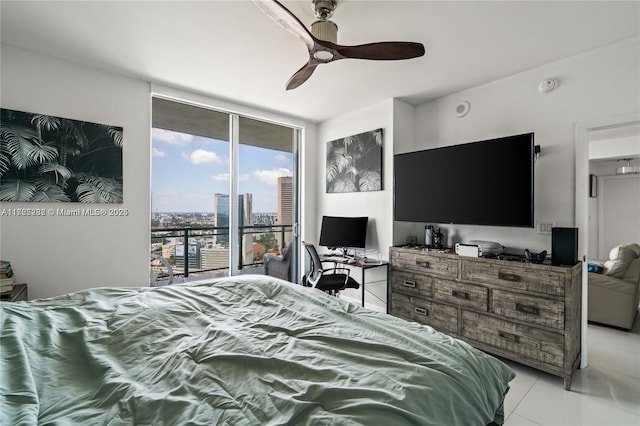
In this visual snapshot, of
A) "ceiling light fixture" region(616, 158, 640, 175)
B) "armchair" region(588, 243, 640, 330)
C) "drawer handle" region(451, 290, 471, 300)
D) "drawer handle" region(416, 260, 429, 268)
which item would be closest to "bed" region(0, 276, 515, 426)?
"drawer handle" region(451, 290, 471, 300)

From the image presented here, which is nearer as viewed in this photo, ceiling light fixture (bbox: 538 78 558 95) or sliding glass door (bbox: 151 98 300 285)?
ceiling light fixture (bbox: 538 78 558 95)

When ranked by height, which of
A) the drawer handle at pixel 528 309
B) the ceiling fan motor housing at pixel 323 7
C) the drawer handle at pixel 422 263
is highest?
the ceiling fan motor housing at pixel 323 7

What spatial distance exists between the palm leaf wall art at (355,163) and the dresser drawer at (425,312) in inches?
53.4

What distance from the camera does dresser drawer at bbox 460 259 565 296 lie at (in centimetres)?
222

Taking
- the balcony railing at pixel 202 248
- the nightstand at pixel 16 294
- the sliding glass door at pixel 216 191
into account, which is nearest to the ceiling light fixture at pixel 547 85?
the sliding glass door at pixel 216 191

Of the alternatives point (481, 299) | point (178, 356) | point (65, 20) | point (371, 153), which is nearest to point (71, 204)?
point (65, 20)

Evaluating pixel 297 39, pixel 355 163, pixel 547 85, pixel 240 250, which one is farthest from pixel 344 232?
pixel 547 85

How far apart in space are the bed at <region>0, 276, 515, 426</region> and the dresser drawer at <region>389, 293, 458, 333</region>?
1607 mm

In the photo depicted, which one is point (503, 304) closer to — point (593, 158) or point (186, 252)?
point (186, 252)

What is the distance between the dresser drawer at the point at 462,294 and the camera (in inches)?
102

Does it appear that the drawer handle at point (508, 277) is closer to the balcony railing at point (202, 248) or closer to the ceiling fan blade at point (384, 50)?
the ceiling fan blade at point (384, 50)

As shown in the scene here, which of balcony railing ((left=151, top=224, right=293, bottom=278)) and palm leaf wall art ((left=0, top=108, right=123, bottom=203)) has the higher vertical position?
palm leaf wall art ((left=0, top=108, right=123, bottom=203))

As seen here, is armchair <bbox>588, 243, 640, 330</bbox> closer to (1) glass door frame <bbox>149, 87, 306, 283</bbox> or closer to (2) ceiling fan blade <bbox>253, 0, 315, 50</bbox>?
(1) glass door frame <bbox>149, 87, 306, 283</bbox>

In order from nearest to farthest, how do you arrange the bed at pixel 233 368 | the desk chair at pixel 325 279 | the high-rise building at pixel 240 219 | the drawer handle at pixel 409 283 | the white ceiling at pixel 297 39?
the bed at pixel 233 368 < the white ceiling at pixel 297 39 < the drawer handle at pixel 409 283 < the desk chair at pixel 325 279 < the high-rise building at pixel 240 219
